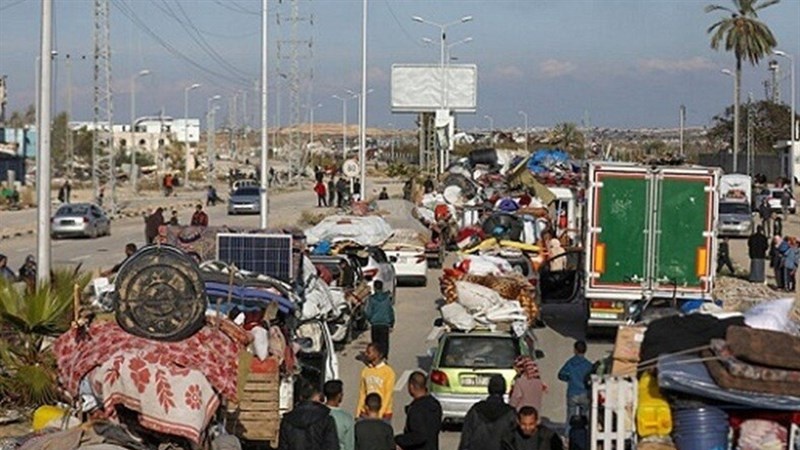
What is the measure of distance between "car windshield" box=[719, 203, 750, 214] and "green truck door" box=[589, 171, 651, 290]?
31199mm

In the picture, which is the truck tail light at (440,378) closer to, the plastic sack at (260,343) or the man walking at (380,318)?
the plastic sack at (260,343)

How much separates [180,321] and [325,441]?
64.5 inches

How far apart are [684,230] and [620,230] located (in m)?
1.02

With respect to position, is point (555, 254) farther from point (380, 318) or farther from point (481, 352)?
point (481, 352)

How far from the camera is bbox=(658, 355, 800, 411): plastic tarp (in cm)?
1017

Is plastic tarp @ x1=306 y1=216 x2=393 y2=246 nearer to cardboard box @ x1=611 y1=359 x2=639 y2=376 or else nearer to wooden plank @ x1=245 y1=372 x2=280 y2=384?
wooden plank @ x1=245 y1=372 x2=280 y2=384

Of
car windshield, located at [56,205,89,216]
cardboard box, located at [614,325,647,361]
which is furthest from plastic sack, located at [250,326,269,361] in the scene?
car windshield, located at [56,205,89,216]

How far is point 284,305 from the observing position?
17.1m

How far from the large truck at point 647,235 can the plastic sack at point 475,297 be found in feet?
11.0

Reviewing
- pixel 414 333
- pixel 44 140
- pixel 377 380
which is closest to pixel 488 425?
pixel 377 380

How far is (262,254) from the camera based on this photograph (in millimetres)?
20406

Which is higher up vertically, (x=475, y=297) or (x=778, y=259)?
(x=475, y=297)

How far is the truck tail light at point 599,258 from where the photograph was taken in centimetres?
2500

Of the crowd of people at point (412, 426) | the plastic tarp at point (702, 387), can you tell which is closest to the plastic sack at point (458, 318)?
the crowd of people at point (412, 426)
